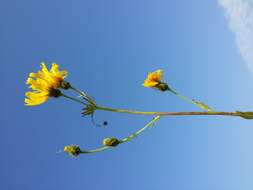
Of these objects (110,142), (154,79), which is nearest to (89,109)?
(110,142)

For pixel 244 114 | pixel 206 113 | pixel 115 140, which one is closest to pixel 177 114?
pixel 206 113

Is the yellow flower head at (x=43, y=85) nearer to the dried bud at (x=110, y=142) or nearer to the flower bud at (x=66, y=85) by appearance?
the flower bud at (x=66, y=85)

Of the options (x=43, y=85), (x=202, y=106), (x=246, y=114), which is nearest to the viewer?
(x=246, y=114)

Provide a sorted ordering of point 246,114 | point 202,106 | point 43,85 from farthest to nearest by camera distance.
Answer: point 43,85, point 202,106, point 246,114

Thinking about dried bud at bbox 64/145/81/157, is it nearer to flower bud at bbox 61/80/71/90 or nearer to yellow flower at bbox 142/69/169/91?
flower bud at bbox 61/80/71/90

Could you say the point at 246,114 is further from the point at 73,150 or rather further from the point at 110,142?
the point at 73,150

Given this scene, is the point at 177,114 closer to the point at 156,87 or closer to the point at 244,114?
the point at 244,114

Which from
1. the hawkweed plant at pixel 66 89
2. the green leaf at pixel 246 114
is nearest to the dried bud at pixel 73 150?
the hawkweed plant at pixel 66 89

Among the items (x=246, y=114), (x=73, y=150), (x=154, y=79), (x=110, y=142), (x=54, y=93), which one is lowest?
(x=246, y=114)

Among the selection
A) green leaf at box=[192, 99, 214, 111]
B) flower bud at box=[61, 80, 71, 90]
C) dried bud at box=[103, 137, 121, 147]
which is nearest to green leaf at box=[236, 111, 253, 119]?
green leaf at box=[192, 99, 214, 111]
